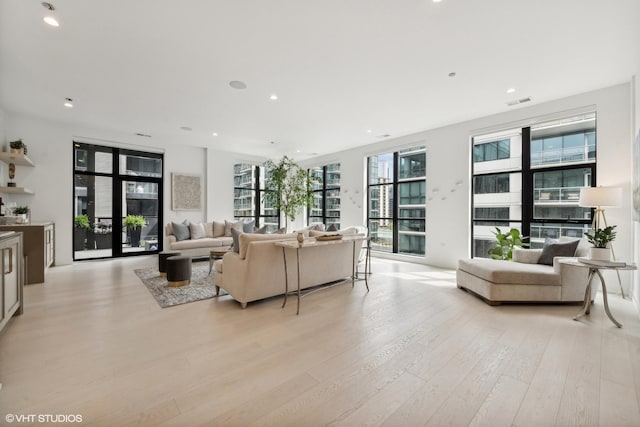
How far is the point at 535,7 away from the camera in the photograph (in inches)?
89.7

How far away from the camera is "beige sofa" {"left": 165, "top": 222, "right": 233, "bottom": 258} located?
5.86m

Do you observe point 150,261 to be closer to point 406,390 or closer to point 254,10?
point 254,10

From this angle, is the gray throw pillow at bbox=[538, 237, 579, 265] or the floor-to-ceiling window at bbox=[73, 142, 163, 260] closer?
the gray throw pillow at bbox=[538, 237, 579, 265]

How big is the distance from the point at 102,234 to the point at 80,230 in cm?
39

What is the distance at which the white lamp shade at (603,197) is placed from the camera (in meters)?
3.26

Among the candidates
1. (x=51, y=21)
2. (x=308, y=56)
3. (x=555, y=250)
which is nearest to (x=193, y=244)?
(x=51, y=21)

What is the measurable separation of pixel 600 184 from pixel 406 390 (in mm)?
4256

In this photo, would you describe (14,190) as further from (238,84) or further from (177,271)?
(238,84)

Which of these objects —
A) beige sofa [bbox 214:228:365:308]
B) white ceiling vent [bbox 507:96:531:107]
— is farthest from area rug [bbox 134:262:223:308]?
white ceiling vent [bbox 507:96:531:107]

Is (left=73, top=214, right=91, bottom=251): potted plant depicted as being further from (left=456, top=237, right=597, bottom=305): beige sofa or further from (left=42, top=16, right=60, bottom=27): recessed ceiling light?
(left=456, top=237, right=597, bottom=305): beige sofa

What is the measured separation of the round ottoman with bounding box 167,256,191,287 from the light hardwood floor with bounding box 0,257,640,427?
55 centimetres

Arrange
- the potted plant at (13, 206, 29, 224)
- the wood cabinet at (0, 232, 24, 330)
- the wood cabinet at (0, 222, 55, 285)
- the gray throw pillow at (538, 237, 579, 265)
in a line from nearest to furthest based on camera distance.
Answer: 1. the wood cabinet at (0, 232, 24, 330)
2. the gray throw pillow at (538, 237, 579, 265)
3. the wood cabinet at (0, 222, 55, 285)
4. the potted plant at (13, 206, 29, 224)

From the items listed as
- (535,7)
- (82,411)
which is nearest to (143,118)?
(82,411)

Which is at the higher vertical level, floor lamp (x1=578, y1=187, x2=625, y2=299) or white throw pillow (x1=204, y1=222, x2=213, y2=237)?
floor lamp (x1=578, y1=187, x2=625, y2=299)
